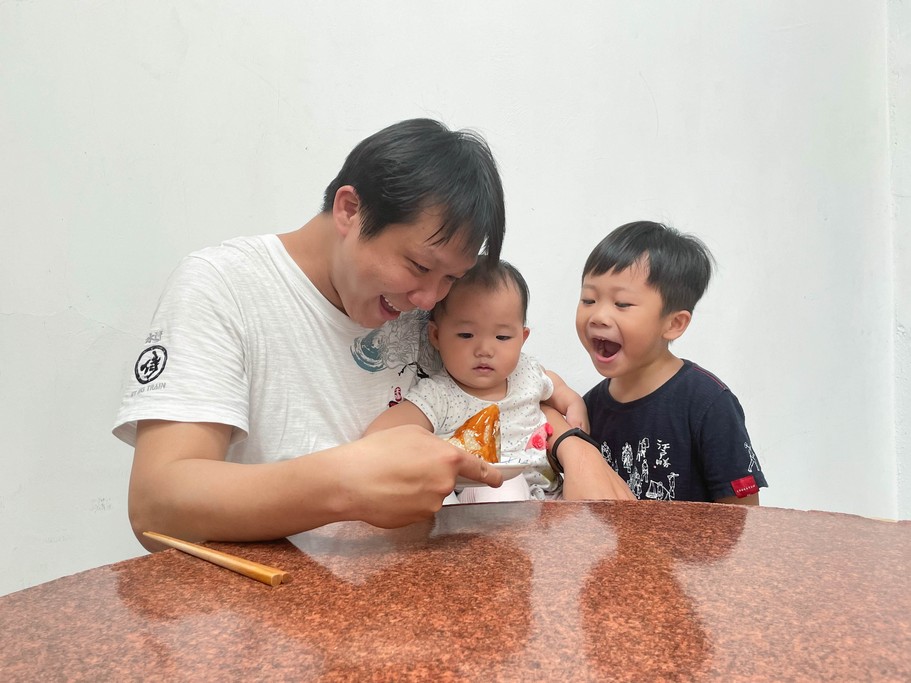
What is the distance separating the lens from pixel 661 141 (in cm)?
217

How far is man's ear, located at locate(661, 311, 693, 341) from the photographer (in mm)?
1620

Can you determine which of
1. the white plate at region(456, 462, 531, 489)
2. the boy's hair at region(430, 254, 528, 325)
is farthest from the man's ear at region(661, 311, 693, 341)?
the white plate at region(456, 462, 531, 489)

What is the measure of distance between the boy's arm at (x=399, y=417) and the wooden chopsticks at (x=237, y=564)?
54 centimetres

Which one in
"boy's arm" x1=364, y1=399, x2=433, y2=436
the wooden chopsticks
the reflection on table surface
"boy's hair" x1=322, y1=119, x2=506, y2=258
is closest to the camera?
the reflection on table surface

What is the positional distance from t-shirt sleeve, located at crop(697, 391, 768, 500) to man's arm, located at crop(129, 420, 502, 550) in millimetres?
737

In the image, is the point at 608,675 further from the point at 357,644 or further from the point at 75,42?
the point at 75,42

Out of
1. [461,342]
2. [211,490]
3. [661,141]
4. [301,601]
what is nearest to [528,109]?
[661,141]

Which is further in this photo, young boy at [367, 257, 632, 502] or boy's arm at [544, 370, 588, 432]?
boy's arm at [544, 370, 588, 432]

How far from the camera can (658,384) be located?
5.31 ft

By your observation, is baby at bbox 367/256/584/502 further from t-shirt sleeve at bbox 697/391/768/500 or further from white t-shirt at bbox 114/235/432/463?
t-shirt sleeve at bbox 697/391/768/500

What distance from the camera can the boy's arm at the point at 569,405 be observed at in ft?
5.28

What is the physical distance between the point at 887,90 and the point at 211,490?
2661 mm

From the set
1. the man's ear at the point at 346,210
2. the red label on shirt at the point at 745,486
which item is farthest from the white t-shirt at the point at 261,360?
the red label on shirt at the point at 745,486

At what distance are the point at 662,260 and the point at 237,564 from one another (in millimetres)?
Result: 1129
